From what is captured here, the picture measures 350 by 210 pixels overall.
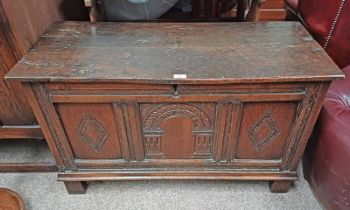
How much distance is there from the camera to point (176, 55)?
0.94 meters

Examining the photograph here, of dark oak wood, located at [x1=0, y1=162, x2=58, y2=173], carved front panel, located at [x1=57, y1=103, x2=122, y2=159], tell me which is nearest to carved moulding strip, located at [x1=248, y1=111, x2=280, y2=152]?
carved front panel, located at [x1=57, y1=103, x2=122, y2=159]

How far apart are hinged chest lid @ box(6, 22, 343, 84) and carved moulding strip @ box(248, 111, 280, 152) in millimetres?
195

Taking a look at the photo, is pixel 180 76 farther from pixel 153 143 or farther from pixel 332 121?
pixel 332 121

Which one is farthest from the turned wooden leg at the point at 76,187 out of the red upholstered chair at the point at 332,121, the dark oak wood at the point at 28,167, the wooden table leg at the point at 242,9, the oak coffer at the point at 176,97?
the wooden table leg at the point at 242,9

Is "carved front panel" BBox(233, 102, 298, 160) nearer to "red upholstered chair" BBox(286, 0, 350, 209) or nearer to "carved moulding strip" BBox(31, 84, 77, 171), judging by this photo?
"red upholstered chair" BBox(286, 0, 350, 209)

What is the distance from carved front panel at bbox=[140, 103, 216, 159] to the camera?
0.95 m

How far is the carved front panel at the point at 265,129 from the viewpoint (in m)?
0.95

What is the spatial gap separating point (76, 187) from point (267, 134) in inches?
32.2

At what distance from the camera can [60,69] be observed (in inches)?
34.2

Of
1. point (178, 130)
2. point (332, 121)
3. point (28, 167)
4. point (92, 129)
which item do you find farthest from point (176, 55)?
point (28, 167)

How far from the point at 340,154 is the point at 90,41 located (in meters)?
0.95

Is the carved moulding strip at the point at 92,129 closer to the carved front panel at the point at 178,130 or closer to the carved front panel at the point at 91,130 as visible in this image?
the carved front panel at the point at 91,130

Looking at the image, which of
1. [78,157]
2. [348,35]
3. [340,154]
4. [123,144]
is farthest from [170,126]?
[348,35]

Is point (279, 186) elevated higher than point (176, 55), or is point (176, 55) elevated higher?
point (176, 55)
